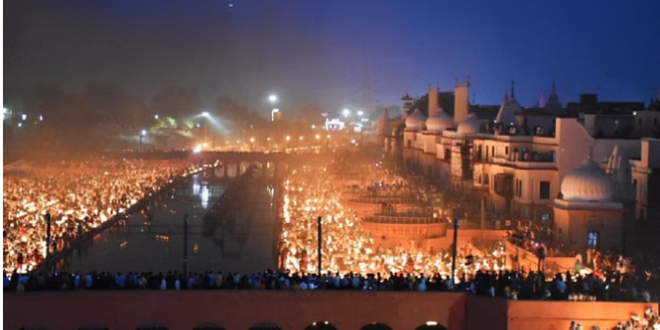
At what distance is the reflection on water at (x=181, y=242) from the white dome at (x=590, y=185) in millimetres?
7778

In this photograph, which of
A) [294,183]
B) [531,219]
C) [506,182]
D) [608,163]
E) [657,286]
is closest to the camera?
[657,286]

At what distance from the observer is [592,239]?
1983 centimetres

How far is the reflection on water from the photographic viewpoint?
1009 inches

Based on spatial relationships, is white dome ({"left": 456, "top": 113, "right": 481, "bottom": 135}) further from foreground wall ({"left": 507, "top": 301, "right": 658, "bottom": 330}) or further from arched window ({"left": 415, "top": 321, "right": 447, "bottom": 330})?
foreground wall ({"left": 507, "top": 301, "right": 658, "bottom": 330})

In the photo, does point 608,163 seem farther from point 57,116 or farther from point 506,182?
point 57,116

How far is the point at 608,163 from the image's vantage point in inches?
880

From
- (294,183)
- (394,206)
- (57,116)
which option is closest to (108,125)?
(57,116)

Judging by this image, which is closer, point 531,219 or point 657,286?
point 657,286

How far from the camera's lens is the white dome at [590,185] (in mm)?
19562

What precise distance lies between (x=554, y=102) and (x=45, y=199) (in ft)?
56.5

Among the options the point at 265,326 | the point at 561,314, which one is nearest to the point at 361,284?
the point at 265,326

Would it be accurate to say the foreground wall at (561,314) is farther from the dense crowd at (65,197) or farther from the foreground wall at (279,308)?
the dense crowd at (65,197)

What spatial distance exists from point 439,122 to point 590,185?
19978 millimetres

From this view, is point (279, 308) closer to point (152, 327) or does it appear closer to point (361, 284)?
point (361, 284)
